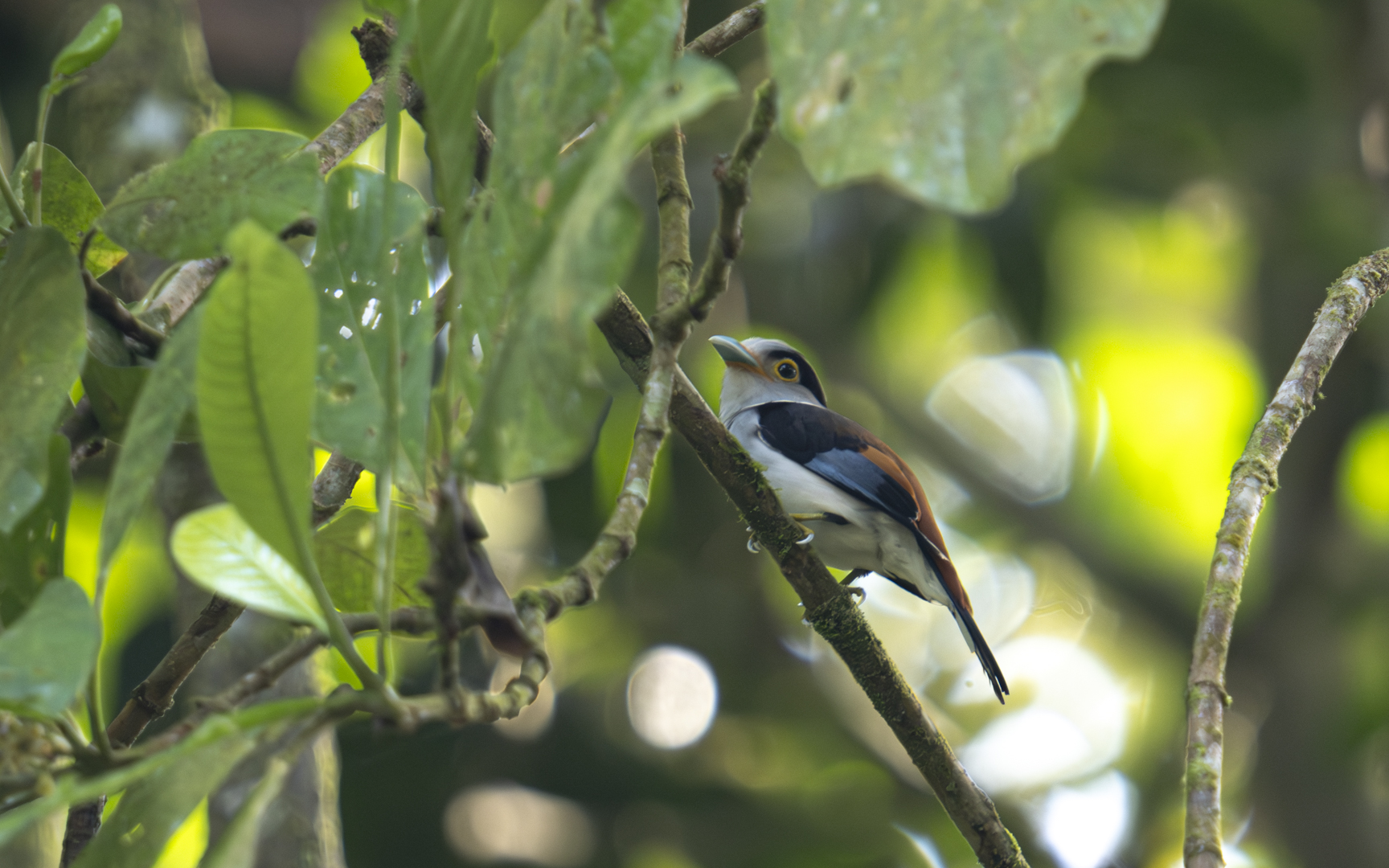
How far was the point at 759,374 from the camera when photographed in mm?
4309

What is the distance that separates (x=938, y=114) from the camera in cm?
84

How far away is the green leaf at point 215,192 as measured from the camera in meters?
1.31

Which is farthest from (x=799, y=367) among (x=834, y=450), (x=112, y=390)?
(x=112, y=390)

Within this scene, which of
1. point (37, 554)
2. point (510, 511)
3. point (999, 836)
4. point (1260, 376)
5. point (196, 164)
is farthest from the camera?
point (510, 511)

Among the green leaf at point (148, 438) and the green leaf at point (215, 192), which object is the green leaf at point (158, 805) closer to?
the green leaf at point (148, 438)

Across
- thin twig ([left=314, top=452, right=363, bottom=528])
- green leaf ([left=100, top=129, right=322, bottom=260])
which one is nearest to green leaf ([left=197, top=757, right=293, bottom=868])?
green leaf ([left=100, top=129, right=322, bottom=260])

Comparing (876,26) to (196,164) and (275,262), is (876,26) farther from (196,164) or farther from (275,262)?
(196,164)

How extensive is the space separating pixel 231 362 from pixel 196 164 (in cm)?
57

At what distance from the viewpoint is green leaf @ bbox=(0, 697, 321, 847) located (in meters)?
0.79

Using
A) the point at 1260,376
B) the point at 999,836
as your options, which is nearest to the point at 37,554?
the point at 999,836

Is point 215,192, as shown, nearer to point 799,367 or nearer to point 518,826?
point 799,367

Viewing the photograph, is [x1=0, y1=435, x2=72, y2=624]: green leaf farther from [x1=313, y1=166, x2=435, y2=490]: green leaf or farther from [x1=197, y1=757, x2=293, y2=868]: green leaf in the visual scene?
[x1=197, y1=757, x2=293, y2=868]: green leaf

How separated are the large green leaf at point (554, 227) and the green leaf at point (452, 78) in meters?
0.03

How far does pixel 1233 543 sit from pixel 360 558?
1.35 metres
